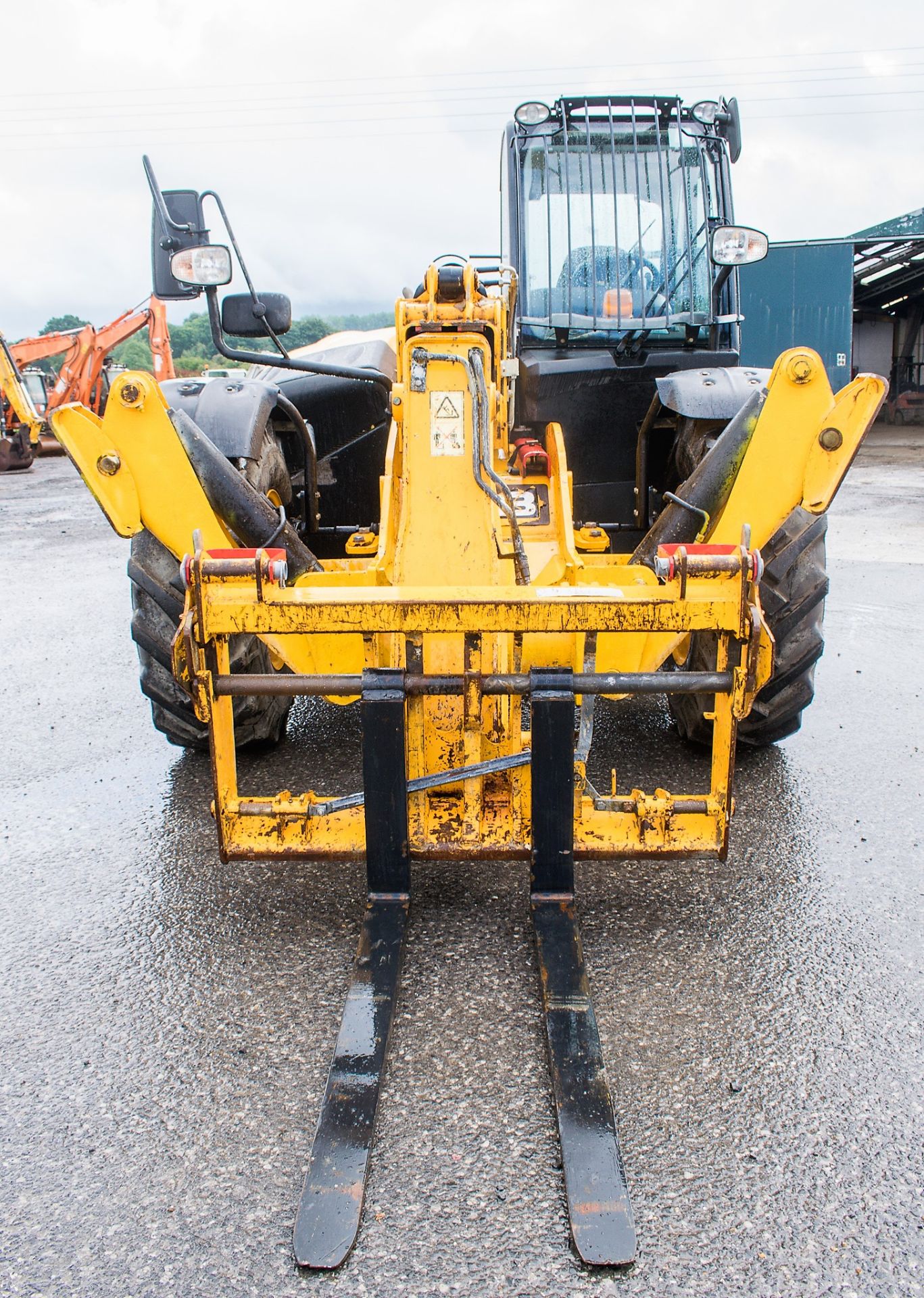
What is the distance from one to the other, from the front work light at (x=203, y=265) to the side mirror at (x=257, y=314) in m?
0.09

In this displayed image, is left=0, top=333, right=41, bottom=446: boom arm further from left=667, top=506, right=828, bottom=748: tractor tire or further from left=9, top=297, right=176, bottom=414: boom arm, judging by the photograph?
left=667, top=506, right=828, bottom=748: tractor tire

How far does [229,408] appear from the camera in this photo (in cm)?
361

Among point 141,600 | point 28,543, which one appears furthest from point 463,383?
point 28,543

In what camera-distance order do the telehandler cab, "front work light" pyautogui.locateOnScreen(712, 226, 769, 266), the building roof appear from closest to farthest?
the telehandler cab < "front work light" pyautogui.locateOnScreen(712, 226, 769, 266) < the building roof

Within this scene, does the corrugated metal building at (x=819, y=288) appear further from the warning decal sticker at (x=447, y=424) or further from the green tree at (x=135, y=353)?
the green tree at (x=135, y=353)

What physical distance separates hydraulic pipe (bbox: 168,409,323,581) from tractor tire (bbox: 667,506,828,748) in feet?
4.94

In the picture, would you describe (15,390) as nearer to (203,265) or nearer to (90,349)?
(90,349)

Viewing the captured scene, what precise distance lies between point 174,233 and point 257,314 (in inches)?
13.3

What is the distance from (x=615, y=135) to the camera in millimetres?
4805

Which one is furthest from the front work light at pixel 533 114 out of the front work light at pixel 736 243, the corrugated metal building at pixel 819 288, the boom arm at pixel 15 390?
the corrugated metal building at pixel 819 288

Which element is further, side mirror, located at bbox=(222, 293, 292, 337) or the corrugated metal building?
the corrugated metal building

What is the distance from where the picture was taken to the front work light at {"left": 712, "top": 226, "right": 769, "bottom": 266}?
3900mm

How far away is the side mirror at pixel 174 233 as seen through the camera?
10.2ft

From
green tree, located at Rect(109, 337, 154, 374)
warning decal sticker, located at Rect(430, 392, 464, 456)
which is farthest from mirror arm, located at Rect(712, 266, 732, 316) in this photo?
green tree, located at Rect(109, 337, 154, 374)
